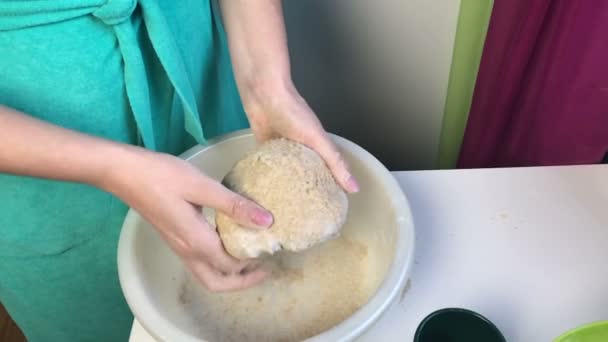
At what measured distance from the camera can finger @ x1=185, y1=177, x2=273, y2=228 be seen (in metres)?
0.51

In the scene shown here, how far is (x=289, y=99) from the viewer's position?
2.12ft

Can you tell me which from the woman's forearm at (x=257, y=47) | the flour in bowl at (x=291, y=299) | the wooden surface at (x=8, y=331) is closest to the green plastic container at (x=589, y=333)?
the flour in bowl at (x=291, y=299)

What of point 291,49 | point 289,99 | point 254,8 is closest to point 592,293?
point 289,99

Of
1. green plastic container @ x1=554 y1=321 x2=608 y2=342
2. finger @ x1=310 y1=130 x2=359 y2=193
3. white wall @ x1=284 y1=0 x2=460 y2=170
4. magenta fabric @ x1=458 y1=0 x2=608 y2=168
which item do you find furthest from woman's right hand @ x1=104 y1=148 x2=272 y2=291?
white wall @ x1=284 y1=0 x2=460 y2=170

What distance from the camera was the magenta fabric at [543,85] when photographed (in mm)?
652

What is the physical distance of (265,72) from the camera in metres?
0.67

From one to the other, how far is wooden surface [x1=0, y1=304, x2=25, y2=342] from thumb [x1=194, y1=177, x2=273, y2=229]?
1029mm

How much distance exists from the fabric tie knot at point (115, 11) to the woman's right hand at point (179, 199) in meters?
0.16

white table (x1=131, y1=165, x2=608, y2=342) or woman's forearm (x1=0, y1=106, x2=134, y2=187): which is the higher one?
woman's forearm (x1=0, y1=106, x2=134, y2=187)

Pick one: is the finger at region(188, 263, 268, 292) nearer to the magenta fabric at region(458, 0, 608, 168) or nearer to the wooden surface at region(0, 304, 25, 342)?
the magenta fabric at region(458, 0, 608, 168)

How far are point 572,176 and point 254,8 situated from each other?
0.47 meters

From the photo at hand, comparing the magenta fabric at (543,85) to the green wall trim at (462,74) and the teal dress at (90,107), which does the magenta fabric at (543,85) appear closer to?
the green wall trim at (462,74)

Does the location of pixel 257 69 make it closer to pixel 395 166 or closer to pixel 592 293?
pixel 592 293

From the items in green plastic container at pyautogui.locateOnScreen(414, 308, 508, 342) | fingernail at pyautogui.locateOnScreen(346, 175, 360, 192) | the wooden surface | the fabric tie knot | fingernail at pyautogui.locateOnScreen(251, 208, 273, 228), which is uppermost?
the fabric tie knot
